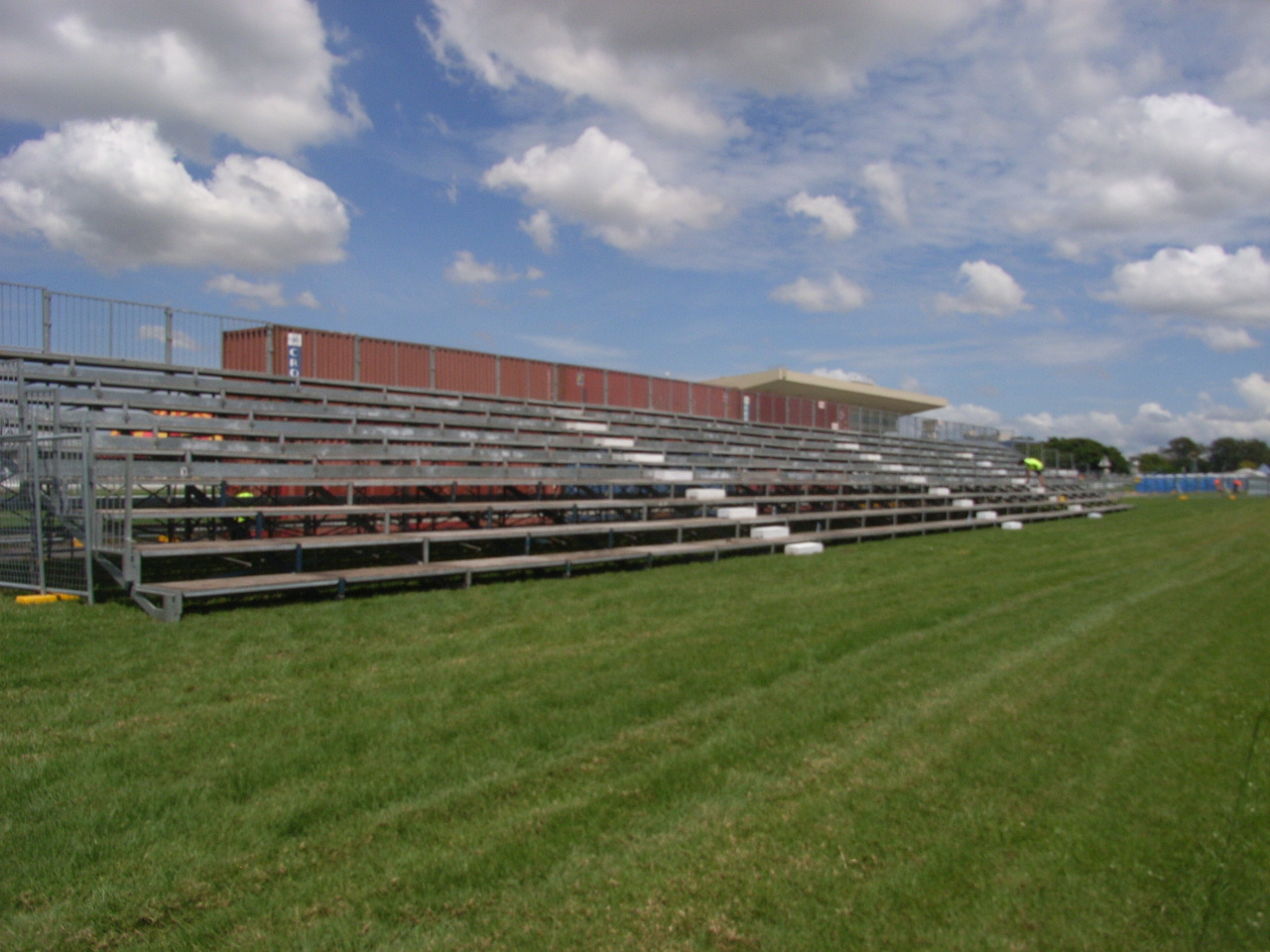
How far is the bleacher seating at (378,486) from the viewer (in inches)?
318

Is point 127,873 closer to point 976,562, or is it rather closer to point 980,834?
point 980,834

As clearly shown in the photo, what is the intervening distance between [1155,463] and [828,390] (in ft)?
377

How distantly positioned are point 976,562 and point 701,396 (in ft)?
42.2

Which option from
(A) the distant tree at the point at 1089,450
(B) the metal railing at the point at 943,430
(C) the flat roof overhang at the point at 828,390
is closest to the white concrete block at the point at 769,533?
(B) the metal railing at the point at 943,430

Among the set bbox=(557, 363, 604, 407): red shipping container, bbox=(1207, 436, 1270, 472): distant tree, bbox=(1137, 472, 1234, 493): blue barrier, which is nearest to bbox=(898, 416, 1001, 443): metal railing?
bbox=(557, 363, 604, 407): red shipping container

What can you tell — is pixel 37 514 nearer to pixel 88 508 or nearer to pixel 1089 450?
pixel 88 508

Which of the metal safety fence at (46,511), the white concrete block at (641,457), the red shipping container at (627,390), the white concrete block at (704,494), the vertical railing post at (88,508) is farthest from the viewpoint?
the red shipping container at (627,390)

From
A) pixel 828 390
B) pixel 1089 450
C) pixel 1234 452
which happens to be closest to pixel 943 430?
pixel 828 390

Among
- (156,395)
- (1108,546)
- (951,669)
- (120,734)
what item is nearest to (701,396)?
(1108,546)

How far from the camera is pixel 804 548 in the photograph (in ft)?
43.1

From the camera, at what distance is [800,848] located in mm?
3100

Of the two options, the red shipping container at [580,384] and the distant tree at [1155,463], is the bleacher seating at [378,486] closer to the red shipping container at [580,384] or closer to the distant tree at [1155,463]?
the red shipping container at [580,384]

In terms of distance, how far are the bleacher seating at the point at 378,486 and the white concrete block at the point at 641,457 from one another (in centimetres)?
6

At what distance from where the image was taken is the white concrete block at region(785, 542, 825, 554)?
42.7 ft
